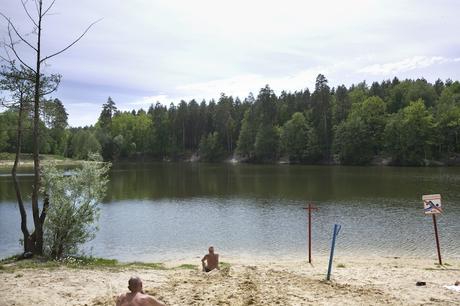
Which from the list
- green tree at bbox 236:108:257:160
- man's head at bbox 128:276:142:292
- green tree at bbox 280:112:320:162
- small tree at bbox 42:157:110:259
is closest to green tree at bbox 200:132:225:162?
green tree at bbox 236:108:257:160

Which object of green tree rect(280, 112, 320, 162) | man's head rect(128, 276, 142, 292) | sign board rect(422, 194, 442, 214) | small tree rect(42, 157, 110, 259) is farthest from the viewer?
green tree rect(280, 112, 320, 162)

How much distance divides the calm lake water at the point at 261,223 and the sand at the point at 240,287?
757cm

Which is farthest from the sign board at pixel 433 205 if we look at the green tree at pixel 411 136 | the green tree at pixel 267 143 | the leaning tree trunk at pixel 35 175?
the green tree at pixel 267 143

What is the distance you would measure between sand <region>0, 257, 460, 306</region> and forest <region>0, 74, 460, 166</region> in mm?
75328

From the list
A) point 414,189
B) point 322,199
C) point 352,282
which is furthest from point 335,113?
point 352,282

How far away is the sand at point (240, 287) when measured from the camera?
11.5 metres

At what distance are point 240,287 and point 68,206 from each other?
10.9 m

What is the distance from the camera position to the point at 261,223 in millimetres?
32062

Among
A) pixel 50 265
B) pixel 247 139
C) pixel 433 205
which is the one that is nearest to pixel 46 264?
pixel 50 265

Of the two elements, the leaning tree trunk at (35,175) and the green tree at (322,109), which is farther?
the green tree at (322,109)

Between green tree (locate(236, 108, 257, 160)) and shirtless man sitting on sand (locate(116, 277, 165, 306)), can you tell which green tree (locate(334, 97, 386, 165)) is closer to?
green tree (locate(236, 108, 257, 160))

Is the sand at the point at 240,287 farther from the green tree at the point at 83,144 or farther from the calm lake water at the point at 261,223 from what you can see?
the green tree at the point at 83,144

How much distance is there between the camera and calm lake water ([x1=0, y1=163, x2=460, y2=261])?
24438mm

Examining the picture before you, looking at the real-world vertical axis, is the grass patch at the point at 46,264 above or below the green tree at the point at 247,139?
below
